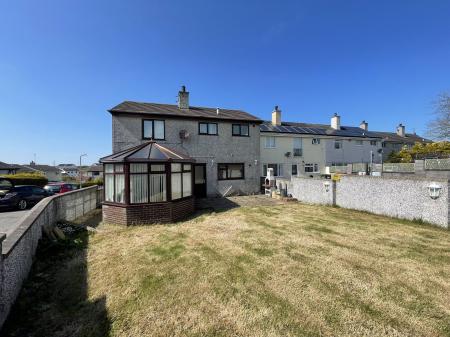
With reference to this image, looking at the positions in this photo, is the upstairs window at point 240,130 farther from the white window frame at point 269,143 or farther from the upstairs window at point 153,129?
the white window frame at point 269,143

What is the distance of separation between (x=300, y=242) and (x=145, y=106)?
568 inches

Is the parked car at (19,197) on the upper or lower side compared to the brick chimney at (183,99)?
lower

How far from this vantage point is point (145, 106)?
54.1 feet

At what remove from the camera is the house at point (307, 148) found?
23.2 meters

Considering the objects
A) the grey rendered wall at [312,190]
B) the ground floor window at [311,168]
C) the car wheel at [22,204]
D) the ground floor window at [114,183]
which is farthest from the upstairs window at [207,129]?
the ground floor window at [311,168]

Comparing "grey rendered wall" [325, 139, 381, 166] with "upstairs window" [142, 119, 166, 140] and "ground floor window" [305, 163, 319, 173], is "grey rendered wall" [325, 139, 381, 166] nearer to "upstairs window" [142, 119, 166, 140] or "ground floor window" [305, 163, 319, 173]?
"ground floor window" [305, 163, 319, 173]

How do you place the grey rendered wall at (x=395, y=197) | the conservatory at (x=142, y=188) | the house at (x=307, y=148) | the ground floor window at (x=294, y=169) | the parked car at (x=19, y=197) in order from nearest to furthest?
the grey rendered wall at (x=395, y=197) < the conservatory at (x=142, y=188) < the parked car at (x=19, y=197) < the house at (x=307, y=148) < the ground floor window at (x=294, y=169)

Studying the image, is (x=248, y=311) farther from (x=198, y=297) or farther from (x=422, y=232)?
(x=422, y=232)

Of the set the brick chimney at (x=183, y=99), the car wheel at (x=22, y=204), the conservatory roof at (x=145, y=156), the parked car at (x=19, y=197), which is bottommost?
the car wheel at (x=22, y=204)

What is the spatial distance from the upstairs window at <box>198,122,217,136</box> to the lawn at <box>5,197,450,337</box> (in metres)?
9.99

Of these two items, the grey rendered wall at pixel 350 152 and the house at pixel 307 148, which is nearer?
the house at pixel 307 148

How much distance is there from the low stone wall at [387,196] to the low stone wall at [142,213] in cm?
887

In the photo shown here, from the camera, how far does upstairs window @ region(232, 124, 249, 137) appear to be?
57.6 feet

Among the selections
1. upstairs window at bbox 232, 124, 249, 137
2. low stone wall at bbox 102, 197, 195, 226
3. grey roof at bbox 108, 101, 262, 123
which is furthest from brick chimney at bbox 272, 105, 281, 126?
low stone wall at bbox 102, 197, 195, 226
